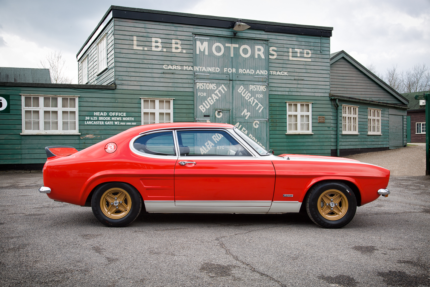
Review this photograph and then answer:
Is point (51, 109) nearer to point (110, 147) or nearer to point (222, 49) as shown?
point (222, 49)

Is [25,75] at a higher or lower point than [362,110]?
higher

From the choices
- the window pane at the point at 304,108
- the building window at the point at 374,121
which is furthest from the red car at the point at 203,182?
the building window at the point at 374,121

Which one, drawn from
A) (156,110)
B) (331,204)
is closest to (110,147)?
(331,204)

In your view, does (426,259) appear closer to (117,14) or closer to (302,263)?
(302,263)

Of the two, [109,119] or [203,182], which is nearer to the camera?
[203,182]

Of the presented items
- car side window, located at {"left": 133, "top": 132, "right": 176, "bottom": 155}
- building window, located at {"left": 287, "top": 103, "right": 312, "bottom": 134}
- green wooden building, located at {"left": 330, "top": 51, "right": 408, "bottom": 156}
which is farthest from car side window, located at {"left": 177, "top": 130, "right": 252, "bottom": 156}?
green wooden building, located at {"left": 330, "top": 51, "right": 408, "bottom": 156}

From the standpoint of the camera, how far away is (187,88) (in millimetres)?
13039

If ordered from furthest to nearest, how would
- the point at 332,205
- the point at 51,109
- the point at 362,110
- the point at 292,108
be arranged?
the point at 362,110, the point at 292,108, the point at 51,109, the point at 332,205

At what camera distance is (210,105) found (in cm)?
1321

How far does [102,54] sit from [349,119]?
12576 millimetres

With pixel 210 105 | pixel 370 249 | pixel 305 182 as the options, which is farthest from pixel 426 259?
pixel 210 105

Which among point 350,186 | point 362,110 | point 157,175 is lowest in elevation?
point 350,186

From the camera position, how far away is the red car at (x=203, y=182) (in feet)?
13.7

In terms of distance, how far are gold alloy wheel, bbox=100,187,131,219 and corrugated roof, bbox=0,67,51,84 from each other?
70.7 feet
